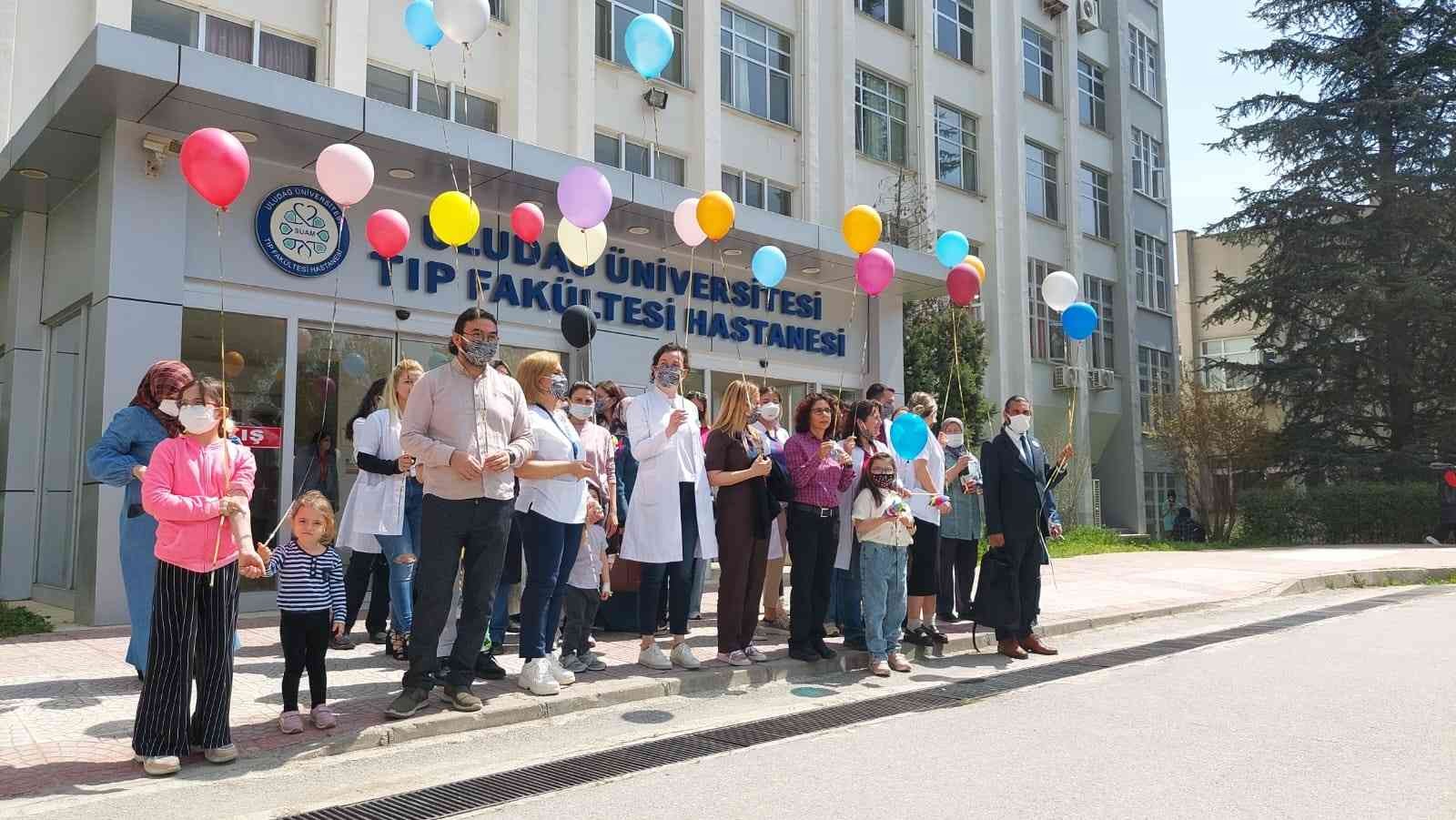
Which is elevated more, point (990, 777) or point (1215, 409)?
point (1215, 409)

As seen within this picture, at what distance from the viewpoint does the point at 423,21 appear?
30.5 ft

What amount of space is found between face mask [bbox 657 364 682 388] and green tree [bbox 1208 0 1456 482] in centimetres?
2571

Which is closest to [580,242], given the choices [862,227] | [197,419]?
[862,227]

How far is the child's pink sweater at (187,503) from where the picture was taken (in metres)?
4.84

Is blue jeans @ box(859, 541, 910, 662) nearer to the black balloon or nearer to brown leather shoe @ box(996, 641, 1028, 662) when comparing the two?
brown leather shoe @ box(996, 641, 1028, 662)

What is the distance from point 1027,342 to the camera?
2766cm

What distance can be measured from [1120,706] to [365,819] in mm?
4475

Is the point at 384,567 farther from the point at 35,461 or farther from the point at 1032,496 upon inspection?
the point at 35,461

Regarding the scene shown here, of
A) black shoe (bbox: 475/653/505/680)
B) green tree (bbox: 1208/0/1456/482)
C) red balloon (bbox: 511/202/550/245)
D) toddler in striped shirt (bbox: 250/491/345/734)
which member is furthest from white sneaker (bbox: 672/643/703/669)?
green tree (bbox: 1208/0/1456/482)

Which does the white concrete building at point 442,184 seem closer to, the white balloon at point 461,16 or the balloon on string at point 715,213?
the white balloon at point 461,16

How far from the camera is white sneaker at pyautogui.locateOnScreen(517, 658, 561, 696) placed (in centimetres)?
632

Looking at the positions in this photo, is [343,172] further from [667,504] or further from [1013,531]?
[1013,531]

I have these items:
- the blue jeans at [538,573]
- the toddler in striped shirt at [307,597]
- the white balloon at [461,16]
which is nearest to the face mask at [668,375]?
the blue jeans at [538,573]

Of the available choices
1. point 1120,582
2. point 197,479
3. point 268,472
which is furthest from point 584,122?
point 197,479
